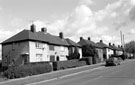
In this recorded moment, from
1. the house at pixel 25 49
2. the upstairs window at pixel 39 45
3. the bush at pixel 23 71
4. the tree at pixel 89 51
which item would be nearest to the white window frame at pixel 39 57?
the house at pixel 25 49

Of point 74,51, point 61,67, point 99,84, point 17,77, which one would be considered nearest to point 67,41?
point 74,51

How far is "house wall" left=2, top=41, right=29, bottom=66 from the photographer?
41.2 m

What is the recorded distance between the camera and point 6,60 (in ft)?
143

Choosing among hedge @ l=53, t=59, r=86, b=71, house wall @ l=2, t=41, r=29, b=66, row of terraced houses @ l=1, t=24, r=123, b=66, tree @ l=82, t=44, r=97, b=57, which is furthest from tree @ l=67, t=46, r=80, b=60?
house wall @ l=2, t=41, r=29, b=66

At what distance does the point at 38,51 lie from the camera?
43.7 meters

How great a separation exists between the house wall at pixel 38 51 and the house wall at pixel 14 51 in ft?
4.09

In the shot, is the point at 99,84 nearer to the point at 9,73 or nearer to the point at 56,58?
the point at 9,73

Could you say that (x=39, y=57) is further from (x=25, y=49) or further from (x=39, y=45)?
(x=25, y=49)

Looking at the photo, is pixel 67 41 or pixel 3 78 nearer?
pixel 3 78

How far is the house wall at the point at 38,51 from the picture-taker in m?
41.6

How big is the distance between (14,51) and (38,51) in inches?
203

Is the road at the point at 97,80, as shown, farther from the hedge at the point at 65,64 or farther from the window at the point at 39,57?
the window at the point at 39,57

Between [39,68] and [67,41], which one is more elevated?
[67,41]

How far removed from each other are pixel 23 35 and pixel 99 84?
3166cm
